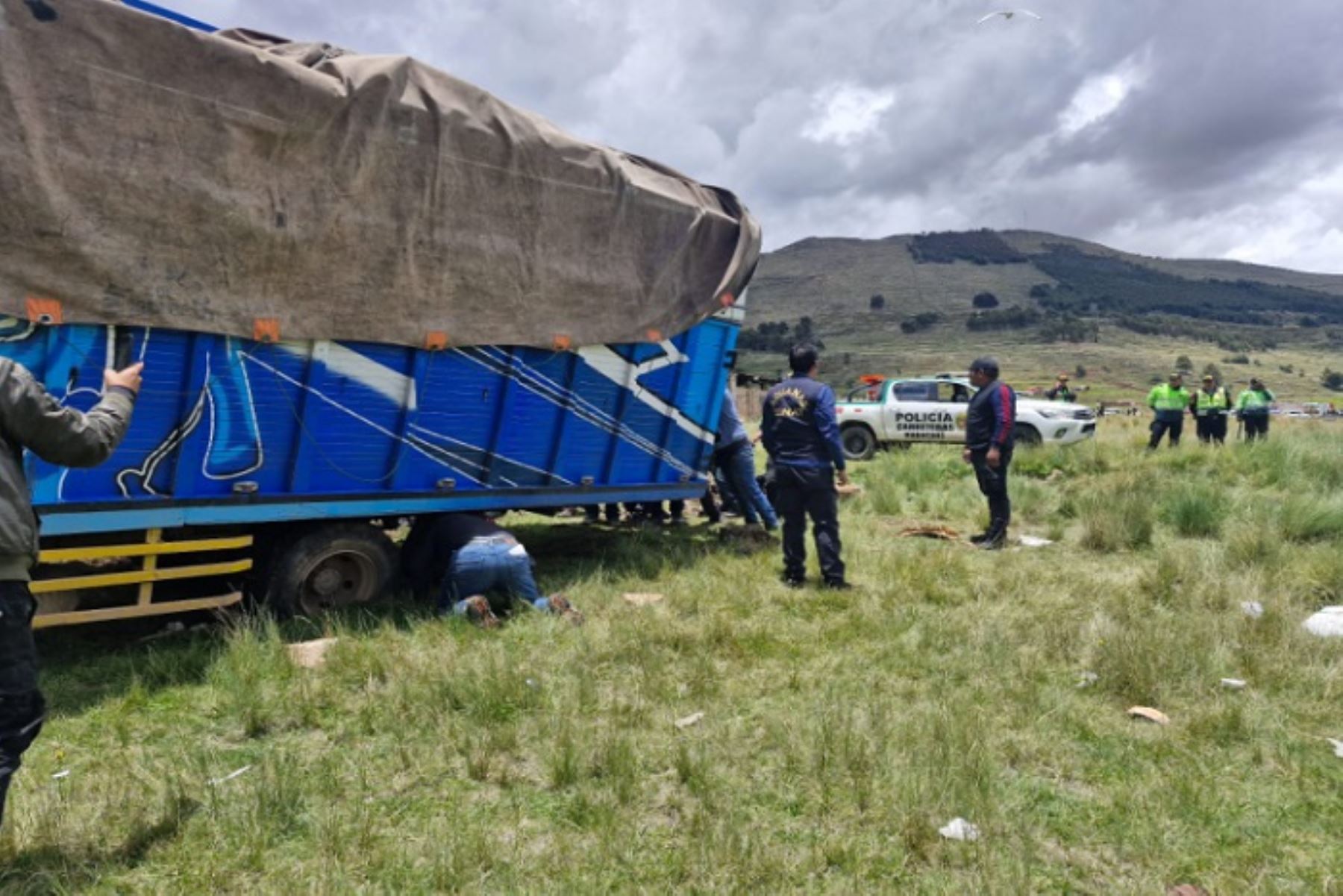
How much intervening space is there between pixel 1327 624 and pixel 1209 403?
518 inches

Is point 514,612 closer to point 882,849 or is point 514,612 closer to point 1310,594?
point 882,849

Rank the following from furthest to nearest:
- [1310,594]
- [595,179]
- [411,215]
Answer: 1. [595,179]
2. [1310,594]
3. [411,215]

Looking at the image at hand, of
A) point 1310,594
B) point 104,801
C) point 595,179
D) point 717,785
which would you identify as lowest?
point 104,801

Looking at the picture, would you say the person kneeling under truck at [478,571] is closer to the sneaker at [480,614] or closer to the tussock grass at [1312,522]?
the sneaker at [480,614]

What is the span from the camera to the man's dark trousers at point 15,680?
2604mm

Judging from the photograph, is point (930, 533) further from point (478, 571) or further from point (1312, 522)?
point (478, 571)

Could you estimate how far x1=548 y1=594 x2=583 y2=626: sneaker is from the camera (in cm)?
567

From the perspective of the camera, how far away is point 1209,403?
16500 mm

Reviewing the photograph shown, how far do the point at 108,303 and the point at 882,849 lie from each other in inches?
177

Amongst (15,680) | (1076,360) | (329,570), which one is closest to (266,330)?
(329,570)

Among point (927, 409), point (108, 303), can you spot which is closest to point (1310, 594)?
point (108, 303)

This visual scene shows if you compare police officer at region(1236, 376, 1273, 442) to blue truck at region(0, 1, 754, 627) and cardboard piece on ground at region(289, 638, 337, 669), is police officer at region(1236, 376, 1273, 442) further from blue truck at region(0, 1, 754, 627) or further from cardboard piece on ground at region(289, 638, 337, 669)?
cardboard piece on ground at region(289, 638, 337, 669)

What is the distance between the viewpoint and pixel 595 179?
21.4ft

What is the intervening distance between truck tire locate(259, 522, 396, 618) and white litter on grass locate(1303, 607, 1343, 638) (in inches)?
235
